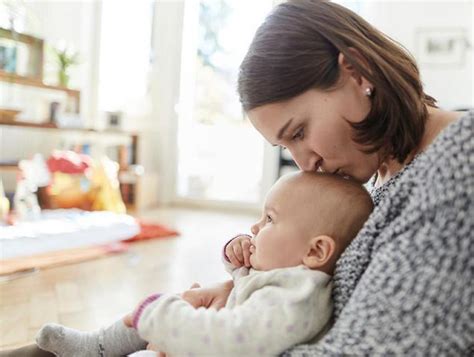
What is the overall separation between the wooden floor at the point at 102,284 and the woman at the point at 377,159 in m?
0.98

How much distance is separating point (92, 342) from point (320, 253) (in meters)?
0.56

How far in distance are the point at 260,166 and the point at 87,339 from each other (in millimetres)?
3731

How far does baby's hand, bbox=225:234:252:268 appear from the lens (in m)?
1.02

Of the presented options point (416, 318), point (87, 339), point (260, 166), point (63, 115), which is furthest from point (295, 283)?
point (260, 166)

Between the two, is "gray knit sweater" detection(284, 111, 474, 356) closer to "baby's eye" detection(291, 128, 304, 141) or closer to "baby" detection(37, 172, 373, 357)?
"baby" detection(37, 172, 373, 357)

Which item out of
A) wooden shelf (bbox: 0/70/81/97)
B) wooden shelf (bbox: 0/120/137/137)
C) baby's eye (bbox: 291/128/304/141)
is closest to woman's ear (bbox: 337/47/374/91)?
baby's eye (bbox: 291/128/304/141)

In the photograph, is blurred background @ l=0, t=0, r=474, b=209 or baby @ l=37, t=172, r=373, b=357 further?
blurred background @ l=0, t=0, r=474, b=209

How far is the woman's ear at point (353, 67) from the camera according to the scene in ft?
3.10

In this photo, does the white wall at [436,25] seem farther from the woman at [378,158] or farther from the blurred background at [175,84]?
the woman at [378,158]

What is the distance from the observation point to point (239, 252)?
1.04m

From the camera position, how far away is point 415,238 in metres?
0.65

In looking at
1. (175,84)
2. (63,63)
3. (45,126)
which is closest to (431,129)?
(45,126)

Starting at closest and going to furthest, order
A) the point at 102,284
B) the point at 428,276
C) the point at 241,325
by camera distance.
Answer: the point at 428,276, the point at 241,325, the point at 102,284

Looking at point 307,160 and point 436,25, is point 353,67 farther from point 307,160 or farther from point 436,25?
point 436,25
